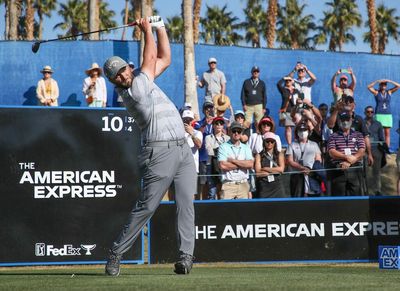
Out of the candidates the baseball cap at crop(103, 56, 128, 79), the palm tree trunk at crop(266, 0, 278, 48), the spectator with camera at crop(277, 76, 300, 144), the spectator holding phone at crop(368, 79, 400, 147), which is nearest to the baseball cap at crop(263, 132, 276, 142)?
the spectator with camera at crop(277, 76, 300, 144)

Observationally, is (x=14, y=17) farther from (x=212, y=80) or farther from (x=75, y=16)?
(x=75, y=16)

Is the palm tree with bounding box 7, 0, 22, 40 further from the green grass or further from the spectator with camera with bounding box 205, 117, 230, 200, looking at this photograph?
the green grass

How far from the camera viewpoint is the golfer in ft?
29.5

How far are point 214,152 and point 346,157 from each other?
2.10 m

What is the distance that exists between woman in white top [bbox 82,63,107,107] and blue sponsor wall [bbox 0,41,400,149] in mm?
904

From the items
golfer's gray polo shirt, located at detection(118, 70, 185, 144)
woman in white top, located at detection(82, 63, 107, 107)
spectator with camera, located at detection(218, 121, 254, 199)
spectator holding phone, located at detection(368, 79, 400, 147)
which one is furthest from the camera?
spectator holding phone, located at detection(368, 79, 400, 147)

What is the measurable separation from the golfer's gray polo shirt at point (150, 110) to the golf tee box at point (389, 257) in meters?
2.88

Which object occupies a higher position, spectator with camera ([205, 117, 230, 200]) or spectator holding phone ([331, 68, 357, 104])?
spectator holding phone ([331, 68, 357, 104])

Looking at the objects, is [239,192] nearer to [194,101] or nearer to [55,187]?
[55,187]

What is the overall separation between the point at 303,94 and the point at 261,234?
8835mm

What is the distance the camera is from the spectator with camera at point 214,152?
14.8 meters

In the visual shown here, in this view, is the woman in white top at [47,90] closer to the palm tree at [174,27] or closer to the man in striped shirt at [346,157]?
the man in striped shirt at [346,157]

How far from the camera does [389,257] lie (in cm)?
1072

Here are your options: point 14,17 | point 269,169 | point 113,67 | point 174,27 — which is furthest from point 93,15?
point 174,27
